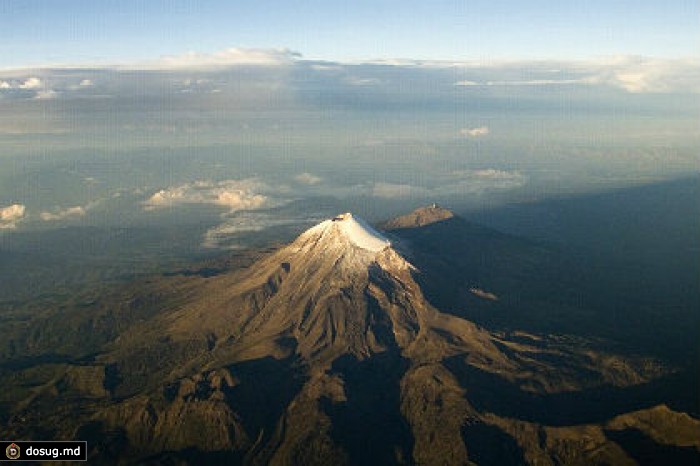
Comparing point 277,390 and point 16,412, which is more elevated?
point 277,390

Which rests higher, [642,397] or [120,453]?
[642,397]

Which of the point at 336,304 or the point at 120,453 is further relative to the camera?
the point at 336,304

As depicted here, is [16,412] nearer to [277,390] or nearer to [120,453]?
[120,453]

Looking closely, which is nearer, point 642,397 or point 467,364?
point 642,397

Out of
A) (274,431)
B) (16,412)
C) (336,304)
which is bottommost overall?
(16,412)

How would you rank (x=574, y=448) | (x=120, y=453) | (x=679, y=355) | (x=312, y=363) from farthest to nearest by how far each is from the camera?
(x=679, y=355), (x=312, y=363), (x=120, y=453), (x=574, y=448)

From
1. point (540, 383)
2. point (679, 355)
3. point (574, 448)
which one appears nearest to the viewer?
point (574, 448)

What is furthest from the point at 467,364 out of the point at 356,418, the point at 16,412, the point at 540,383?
the point at 16,412

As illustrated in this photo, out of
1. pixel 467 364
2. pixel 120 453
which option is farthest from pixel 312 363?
pixel 120 453

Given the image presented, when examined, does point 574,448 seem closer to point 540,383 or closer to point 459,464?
point 459,464
